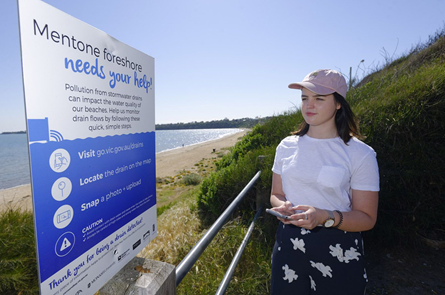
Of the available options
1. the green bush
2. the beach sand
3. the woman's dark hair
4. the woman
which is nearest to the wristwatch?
the woman

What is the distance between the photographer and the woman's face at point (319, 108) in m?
1.58

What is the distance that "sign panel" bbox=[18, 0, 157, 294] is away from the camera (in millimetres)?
721

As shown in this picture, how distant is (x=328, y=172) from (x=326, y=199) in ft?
0.61

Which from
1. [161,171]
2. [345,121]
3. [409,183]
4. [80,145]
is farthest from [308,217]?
[161,171]

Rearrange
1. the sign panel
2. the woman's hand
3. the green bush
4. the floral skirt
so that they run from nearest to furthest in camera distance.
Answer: the sign panel < the woman's hand < the floral skirt < the green bush

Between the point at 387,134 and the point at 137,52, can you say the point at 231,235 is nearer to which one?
the point at 387,134

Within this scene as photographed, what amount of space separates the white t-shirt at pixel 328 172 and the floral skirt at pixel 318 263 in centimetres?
20

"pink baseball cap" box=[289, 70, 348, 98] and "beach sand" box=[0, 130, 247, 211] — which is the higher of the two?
"pink baseball cap" box=[289, 70, 348, 98]

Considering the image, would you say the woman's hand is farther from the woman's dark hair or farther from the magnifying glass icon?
the magnifying glass icon

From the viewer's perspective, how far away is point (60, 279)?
0.80m

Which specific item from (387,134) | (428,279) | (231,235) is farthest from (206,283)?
(387,134)

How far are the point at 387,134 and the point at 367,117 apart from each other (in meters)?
0.38

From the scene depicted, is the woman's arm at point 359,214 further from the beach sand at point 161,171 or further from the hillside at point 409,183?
the beach sand at point 161,171

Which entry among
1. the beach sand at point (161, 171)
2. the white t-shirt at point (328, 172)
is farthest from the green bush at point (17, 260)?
the white t-shirt at point (328, 172)
